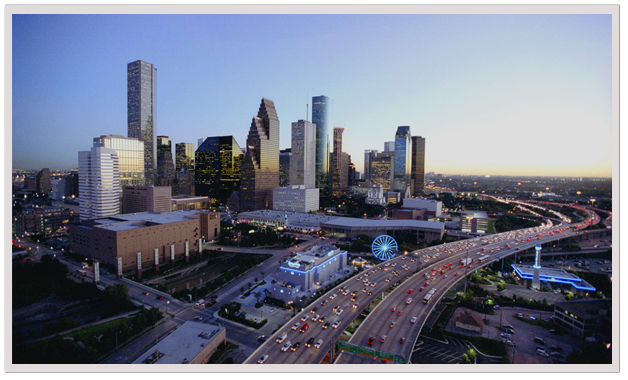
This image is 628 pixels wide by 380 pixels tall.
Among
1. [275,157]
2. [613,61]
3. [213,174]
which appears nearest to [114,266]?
[613,61]

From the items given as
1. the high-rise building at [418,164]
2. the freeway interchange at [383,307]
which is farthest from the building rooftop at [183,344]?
the high-rise building at [418,164]

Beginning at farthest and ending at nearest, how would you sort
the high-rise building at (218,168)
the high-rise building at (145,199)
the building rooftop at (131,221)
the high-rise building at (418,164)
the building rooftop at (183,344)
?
the high-rise building at (418,164) → the high-rise building at (218,168) → the high-rise building at (145,199) → the building rooftop at (131,221) → the building rooftop at (183,344)

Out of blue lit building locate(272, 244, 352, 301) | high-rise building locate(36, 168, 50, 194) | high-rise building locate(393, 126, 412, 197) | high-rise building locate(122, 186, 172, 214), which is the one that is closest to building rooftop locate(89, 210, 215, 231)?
high-rise building locate(122, 186, 172, 214)

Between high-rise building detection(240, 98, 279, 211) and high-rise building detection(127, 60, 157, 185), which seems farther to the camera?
high-rise building detection(127, 60, 157, 185)

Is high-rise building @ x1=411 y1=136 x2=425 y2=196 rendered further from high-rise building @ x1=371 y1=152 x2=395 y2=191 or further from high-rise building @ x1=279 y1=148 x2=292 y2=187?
high-rise building @ x1=279 y1=148 x2=292 y2=187

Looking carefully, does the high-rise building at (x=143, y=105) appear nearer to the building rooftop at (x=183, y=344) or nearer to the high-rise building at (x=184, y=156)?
the high-rise building at (x=184, y=156)

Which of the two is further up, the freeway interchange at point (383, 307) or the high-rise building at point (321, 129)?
the high-rise building at point (321, 129)
